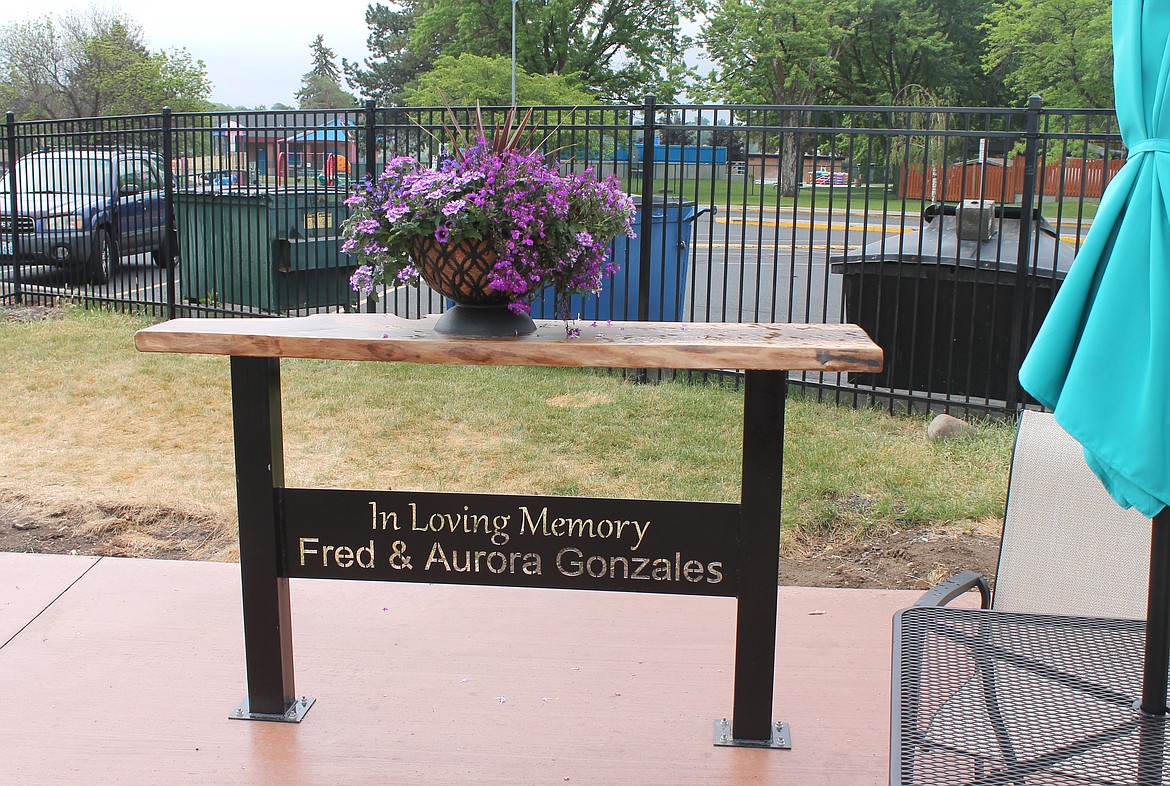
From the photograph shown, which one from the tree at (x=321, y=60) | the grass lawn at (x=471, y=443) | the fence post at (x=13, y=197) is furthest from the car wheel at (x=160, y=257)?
the tree at (x=321, y=60)

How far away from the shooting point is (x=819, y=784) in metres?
2.90

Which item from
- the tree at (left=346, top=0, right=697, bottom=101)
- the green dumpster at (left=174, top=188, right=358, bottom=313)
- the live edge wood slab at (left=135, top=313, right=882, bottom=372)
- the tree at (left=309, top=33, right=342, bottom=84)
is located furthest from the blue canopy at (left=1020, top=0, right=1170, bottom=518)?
the tree at (left=309, top=33, right=342, bottom=84)

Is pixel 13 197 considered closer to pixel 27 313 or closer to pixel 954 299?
pixel 27 313

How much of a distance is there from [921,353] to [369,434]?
11.9 ft

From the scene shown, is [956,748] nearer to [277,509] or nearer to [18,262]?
[277,509]

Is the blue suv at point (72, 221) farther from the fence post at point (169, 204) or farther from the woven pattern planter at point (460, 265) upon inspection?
the woven pattern planter at point (460, 265)

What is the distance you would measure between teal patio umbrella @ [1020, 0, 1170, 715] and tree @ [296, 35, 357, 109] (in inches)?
3181

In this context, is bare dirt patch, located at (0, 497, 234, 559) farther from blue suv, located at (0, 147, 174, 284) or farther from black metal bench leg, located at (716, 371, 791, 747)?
blue suv, located at (0, 147, 174, 284)

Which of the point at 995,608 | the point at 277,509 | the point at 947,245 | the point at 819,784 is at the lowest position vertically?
the point at 819,784

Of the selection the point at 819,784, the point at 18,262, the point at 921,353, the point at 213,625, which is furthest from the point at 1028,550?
the point at 18,262

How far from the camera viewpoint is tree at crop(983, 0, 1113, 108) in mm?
28734

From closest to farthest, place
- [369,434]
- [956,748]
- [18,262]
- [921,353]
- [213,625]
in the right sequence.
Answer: [956,748]
[213,625]
[369,434]
[921,353]
[18,262]

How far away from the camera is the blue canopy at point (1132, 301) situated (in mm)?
1998

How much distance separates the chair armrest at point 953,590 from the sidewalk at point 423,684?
1.88 feet
